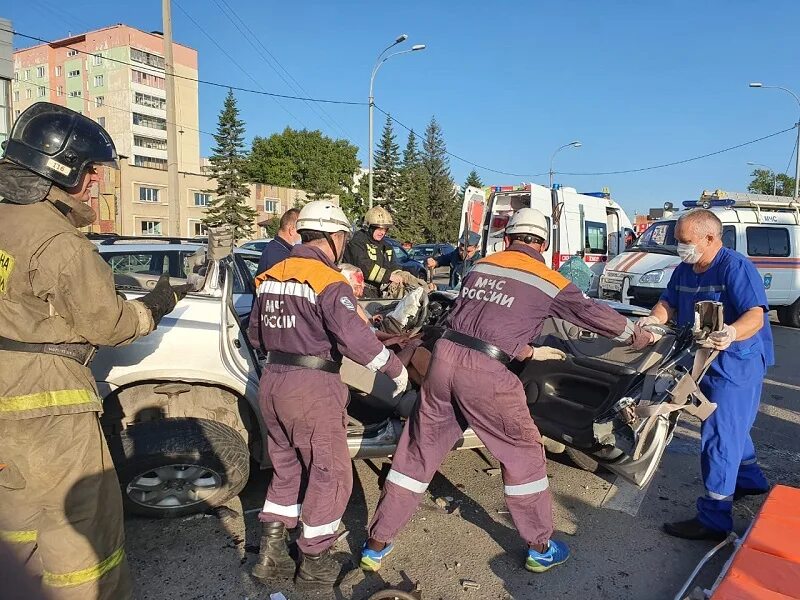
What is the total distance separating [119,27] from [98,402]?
71109 millimetres

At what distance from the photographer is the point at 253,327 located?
295 centimetres

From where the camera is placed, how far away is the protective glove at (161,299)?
98.6 inches

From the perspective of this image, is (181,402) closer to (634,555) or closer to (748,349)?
(634,555)

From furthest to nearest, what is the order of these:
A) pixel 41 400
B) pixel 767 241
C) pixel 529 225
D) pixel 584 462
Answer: pixel 767 241 < pixel 584 462 < pixel 529 225 < pixel 41 400

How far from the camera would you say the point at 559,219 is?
39.2 feet

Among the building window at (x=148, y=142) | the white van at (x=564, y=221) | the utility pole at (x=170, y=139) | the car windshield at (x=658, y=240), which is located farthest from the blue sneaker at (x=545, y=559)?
the building window at (x=148, y=142)

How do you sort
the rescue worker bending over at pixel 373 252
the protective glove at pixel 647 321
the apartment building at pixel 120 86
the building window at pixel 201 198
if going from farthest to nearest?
the apartment building at pixel 120 86, the building window at pixel 201 198, the rescue worker bending over at pixel 373 252, the protective glove at pixel 647 321

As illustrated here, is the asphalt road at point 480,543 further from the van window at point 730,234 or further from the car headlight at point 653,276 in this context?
the van window at point 730,234

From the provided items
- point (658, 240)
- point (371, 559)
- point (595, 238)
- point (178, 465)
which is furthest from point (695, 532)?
point (595, 238)

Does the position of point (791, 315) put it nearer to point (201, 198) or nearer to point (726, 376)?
point (726, 376)

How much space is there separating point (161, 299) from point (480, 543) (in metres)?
2.14

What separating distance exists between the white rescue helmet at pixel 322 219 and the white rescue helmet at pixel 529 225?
0.91m

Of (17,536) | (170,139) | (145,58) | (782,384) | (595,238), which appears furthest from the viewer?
(145,58)

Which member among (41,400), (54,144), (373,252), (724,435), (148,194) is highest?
(148,194)
